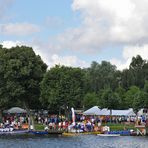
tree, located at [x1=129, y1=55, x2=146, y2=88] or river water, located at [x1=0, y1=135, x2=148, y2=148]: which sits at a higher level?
tree, located at [x1=129, y1=55, x2=146, y2=88]

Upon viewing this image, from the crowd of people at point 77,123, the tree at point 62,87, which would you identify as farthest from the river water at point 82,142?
the tree at point 62,87

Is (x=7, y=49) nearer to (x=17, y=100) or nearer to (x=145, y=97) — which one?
(x=17, y=100)

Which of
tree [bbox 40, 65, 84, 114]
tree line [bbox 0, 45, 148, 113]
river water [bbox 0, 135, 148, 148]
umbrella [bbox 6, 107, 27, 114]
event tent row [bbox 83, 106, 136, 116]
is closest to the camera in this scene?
river water [bbox 0, 135, 148, 148]

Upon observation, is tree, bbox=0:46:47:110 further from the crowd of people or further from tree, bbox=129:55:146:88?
tree, bbox=129:55:146:88

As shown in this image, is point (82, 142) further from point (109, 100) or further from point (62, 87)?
point (109, 100)

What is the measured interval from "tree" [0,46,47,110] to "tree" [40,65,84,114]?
2.58 m

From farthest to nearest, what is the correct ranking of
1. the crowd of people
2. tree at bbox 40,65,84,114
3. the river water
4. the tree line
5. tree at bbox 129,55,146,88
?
tree at bbox 129,55,146,88
the tree line
tree at bbox 40,65,84,114
the crowd of people
the river water

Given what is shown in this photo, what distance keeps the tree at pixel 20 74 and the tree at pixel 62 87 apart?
258 centimetres

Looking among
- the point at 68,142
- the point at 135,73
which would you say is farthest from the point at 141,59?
the point at 68,142

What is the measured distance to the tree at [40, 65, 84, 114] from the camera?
85.2 metres

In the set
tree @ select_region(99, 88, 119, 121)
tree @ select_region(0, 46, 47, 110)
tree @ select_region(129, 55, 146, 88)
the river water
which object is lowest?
the river water

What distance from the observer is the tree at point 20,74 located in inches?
3361

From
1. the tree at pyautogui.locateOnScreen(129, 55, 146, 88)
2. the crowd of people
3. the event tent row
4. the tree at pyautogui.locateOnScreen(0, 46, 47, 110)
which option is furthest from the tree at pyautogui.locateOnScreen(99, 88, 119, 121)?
the tree at pyautogui.locateOnScreen(129, 55, 146, 88)

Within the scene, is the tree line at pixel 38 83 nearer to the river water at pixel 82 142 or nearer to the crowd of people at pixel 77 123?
the crowd of people at pixel 77 123
